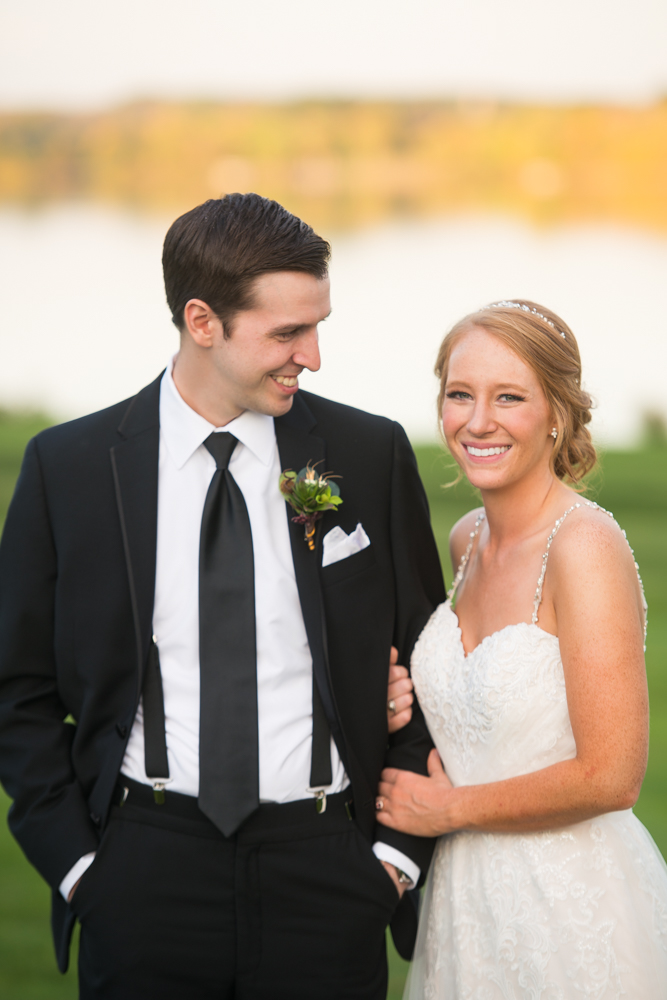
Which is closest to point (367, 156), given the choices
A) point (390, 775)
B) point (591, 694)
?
point (390, 775)

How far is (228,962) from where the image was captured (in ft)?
7.16

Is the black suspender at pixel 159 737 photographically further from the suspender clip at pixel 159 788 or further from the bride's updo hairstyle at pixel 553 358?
the bride's updo hairstyle at pixel 553 358

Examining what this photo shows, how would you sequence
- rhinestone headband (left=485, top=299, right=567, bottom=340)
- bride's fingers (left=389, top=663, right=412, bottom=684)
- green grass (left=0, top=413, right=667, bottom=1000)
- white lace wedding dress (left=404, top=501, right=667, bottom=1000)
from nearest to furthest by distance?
white lace wedding dress (left=404, top=501, right=667, bottom=1000)
rhinestone headband (left=485, top=299, right=567, bottom=340)
bride's fingers (left=389, top=663, right=412, bottom=684)
green grass (left=0, top=413, right=667, bottom=1000)

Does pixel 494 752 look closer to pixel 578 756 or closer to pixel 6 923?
pixel 578 756

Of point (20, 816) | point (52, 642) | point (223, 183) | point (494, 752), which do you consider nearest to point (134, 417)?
point (52, 642)

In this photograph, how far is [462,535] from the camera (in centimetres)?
279

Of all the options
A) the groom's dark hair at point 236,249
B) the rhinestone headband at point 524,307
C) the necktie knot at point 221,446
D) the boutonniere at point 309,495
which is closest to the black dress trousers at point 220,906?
the boutonniere at point 309,495

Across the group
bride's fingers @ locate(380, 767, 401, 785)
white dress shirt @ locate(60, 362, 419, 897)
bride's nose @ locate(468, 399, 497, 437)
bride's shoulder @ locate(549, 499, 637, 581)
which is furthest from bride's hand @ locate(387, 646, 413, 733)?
bride's nose @ locate(468, 399, 497, 437)

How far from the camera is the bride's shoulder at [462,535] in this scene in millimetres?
2762

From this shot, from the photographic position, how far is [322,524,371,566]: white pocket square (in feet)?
7.68

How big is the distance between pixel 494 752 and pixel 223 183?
78.3 feet

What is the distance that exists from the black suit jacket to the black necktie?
13cm

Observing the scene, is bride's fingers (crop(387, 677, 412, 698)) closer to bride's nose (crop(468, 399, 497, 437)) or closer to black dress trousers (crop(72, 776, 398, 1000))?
black dress trousers (crop(72, 776, 398, 1000))

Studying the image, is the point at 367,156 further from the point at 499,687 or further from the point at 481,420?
the point at 499,687
